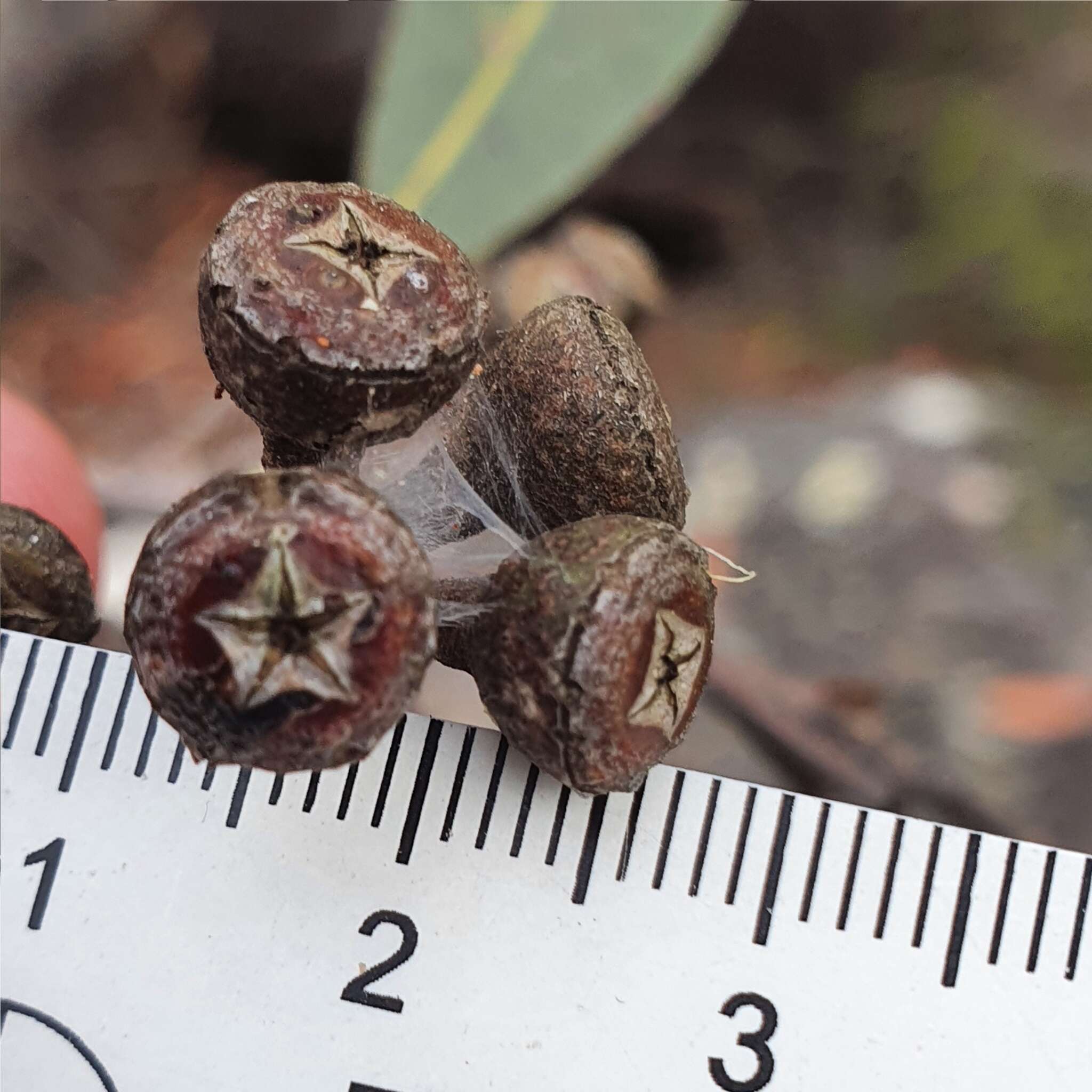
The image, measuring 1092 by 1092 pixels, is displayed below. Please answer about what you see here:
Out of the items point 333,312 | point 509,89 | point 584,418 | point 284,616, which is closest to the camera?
point 284,616

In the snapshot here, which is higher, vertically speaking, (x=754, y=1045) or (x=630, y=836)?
(x=630, y=836)

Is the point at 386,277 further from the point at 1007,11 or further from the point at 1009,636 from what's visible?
the point at 1007,11

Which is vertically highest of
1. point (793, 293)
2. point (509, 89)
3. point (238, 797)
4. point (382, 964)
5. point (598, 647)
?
point (793, 293)

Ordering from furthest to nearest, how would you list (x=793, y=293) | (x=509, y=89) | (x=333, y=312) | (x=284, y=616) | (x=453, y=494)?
(x=793, y=293)
(x=509, y=89)
(x=453, y=494)
(x=333, y=312)
(x=284, y=616)

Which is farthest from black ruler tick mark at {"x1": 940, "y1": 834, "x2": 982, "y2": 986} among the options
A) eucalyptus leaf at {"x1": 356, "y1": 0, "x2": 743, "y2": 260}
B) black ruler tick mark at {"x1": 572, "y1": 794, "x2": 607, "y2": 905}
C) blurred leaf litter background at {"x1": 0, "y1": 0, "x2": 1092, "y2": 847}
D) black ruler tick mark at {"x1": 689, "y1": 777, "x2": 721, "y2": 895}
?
eucalyptus leaf at {"x1": 356, "y1": 0, "x2": 743, "y2": 260}

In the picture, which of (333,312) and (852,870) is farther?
(852,870)

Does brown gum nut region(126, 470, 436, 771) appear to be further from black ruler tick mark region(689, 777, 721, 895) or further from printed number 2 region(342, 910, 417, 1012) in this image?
black ruler tick mark region(689, 777, 721, 895)

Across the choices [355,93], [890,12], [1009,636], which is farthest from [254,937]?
[890,12]

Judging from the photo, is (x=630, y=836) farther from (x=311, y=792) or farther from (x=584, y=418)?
(x=584, y=418)

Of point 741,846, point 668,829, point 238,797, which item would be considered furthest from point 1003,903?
point 238,797
